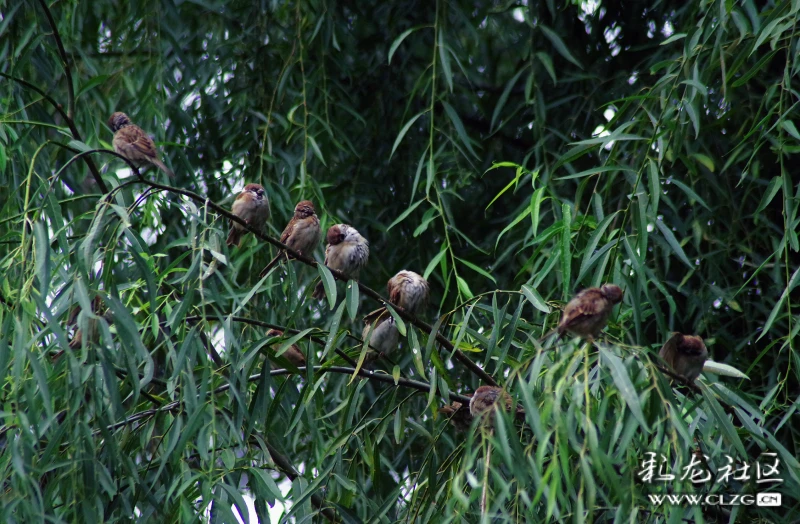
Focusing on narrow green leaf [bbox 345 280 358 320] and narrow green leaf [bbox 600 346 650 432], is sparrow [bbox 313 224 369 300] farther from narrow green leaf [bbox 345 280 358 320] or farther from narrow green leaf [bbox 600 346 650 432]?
narrow green leaf [bbox 600 346 650 432]

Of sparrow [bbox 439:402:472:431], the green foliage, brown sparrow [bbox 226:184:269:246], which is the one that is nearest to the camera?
the green foliage

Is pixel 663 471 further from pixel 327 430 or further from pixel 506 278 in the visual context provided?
pixel 506 278

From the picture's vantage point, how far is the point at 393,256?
167 inches

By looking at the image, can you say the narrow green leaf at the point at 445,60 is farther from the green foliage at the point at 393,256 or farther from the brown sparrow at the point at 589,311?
the brown sparrow at the point at 589,311

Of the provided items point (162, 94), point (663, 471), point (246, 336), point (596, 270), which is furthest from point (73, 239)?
point (663, 471)

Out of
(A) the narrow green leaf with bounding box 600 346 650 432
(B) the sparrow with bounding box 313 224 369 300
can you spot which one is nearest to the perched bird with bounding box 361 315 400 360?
(B) the sparrow with bounding box 313 224 369 300

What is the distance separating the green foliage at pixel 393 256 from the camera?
2.24 metres

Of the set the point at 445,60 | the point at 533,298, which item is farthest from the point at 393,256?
the point at 533,298

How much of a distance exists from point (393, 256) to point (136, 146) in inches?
49.0

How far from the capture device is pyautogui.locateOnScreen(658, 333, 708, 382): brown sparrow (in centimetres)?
285

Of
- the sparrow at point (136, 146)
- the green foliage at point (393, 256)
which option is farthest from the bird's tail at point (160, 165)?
the green foliage at point (393, 256)

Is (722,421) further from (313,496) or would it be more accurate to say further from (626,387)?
(313,496)

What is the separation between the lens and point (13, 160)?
327cm

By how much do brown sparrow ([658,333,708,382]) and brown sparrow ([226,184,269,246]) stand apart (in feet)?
5.06
